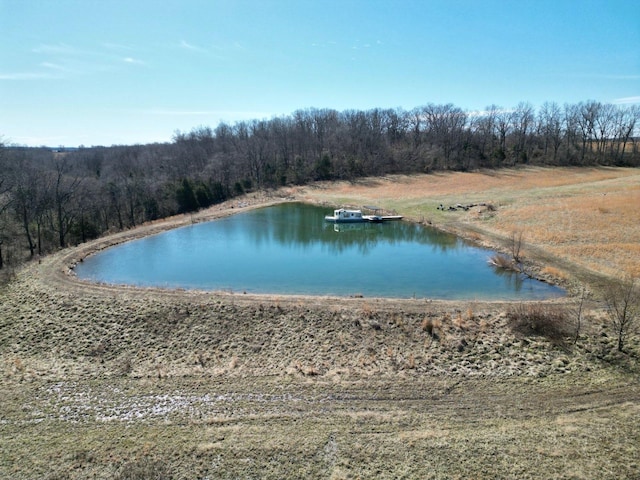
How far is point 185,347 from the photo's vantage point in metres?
14.6

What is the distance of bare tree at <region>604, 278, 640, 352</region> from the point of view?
43.9ft

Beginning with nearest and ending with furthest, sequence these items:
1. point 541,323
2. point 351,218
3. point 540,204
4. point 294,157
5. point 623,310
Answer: point 623,310 → point 541,323 → point 351,218 → point 540,204 → point 294,157

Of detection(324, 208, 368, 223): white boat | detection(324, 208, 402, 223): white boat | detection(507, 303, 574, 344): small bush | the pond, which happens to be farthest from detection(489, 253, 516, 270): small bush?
detection(324, 208, 368, 223): white boat

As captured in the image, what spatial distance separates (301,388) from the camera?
1162 centimetres

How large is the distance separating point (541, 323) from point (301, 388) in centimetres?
954

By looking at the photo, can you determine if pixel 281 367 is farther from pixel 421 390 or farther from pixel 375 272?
pixel 375 272

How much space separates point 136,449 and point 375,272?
53.9ft

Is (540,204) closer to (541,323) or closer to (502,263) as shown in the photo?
(502,263)

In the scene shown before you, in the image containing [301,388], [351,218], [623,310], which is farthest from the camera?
[351,218]

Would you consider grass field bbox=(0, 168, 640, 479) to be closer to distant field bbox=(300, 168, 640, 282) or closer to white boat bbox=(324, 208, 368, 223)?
distant field bbox=(300, 168, 640, 282)

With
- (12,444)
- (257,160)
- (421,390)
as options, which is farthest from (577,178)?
(12,444)

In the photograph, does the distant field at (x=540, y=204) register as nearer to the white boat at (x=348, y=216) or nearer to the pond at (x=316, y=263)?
the pond at (x=316, y=263)

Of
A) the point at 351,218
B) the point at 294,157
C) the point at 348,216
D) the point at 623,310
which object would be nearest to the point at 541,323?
the point at 623,310

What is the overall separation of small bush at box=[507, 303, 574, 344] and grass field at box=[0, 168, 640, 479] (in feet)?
0.87
